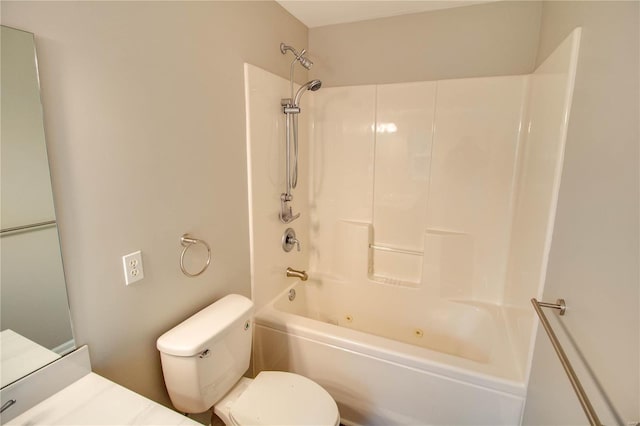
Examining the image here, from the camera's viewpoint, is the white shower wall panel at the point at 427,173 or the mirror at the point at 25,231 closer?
the mirror at the point at 25,231


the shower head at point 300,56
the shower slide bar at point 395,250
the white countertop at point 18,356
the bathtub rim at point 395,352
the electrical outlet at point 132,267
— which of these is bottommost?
the bathtub rim at point 395,352

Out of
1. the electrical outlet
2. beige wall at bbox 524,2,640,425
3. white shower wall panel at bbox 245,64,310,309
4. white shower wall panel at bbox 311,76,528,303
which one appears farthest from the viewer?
white shower wall panel at bbox 311,76,528,303

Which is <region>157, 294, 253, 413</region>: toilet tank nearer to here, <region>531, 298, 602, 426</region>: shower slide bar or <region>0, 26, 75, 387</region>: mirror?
<region>0, 26, 75, 387</region>: mirror

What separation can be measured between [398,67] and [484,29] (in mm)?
540

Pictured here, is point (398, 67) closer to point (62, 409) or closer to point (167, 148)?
point (167, 148)

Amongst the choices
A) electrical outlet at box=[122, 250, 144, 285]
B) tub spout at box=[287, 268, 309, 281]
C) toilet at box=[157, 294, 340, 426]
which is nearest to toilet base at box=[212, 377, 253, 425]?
toilet at box=[157, 294, 340, 426]

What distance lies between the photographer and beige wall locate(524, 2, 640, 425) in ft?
2.23

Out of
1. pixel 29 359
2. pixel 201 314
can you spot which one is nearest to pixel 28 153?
pixel 29 359

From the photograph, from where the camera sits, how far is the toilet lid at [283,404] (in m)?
1.27

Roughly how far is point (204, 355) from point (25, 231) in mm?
734

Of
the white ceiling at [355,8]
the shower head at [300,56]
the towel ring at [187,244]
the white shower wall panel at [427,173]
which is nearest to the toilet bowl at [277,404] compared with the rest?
the towel ring at [187,244]

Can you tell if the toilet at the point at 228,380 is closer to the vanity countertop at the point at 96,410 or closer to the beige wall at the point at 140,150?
the beige wall at the point at 140,150

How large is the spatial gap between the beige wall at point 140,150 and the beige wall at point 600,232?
1.44m

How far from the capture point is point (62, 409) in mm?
905
